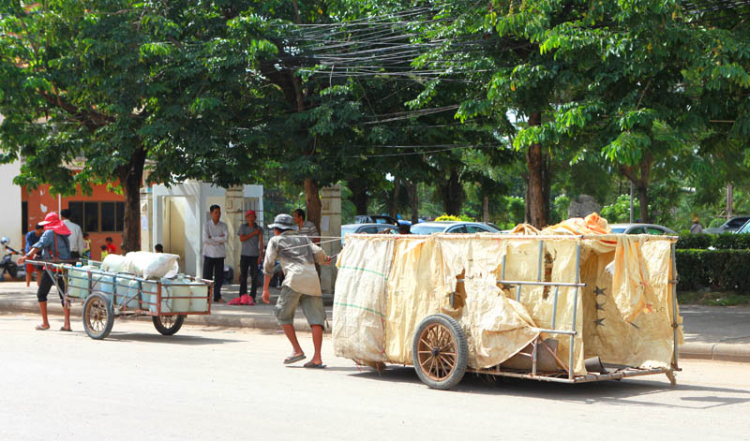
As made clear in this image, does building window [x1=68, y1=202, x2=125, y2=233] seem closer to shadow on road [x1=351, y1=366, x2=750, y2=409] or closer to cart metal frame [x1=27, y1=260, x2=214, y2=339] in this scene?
cart metal frame [x1=27, y1=260, x2=214, y2=339]

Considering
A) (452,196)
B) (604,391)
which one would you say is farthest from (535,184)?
(452,196)

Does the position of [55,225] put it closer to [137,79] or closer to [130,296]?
[130,296]

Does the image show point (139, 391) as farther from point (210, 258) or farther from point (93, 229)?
point (93, 229)

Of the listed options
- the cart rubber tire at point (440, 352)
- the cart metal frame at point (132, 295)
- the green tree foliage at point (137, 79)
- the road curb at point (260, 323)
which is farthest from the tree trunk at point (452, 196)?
the cart rubber tire at point (440, 352)

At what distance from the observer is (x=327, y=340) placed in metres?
13.1

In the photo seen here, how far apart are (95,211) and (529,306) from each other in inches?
1166

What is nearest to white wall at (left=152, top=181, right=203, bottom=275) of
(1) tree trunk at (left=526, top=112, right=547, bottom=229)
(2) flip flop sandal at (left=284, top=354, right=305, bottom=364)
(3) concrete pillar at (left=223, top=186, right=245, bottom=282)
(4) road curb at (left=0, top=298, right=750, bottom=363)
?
(3) concrete pillar at (left=223, top=186, right=245, bottom=282)

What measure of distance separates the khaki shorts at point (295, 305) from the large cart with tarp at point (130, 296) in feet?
8.64

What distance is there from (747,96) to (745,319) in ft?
11.9

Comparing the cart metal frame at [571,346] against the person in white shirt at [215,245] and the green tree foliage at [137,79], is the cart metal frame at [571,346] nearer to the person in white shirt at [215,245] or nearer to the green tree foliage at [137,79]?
the green tree foliage at [137,79]

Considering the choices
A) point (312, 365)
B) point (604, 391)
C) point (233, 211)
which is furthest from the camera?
point (233, 211)

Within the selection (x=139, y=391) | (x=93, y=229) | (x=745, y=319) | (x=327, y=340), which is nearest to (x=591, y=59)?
(x=745, y=319)

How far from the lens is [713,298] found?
54.4ft

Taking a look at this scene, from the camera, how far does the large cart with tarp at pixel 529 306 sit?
7.95 m
